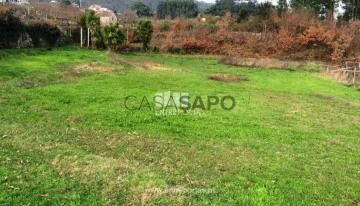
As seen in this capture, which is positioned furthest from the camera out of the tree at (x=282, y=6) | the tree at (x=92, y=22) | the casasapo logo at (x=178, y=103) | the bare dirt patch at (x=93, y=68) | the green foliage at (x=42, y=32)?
the tree at (x=282, y=6)

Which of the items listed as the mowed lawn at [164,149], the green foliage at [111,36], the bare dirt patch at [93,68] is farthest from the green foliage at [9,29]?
the mowed lawn at [164,149]

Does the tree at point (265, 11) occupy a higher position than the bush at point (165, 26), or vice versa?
the tree at point (265, 11)

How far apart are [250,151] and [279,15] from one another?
3355cm

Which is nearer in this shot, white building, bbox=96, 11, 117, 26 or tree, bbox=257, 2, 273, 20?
white building, bbox=96, 11, 117, 26

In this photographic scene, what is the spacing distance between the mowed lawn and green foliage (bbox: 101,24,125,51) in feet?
44.7

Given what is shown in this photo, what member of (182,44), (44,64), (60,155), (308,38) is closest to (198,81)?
(44,64)

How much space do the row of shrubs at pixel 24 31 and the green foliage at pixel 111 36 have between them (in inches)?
136

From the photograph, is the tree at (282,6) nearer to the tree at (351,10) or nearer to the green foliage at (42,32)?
the tree at (351,10)

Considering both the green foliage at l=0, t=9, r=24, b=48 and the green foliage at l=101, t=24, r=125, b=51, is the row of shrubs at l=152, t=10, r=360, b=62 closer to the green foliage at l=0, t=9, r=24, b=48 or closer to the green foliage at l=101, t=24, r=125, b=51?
the green foliage at l=101, t=24, r=125, b=51

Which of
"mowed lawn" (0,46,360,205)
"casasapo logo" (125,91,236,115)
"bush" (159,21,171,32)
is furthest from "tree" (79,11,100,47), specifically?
"casasapo logo" (125,91,236,115)

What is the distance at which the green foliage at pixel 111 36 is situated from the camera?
87.7 ft

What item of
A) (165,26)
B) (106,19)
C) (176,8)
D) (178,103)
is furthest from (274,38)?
(176,8)

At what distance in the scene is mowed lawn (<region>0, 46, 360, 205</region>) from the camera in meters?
5.37

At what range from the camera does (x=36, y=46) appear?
78.6 feet
